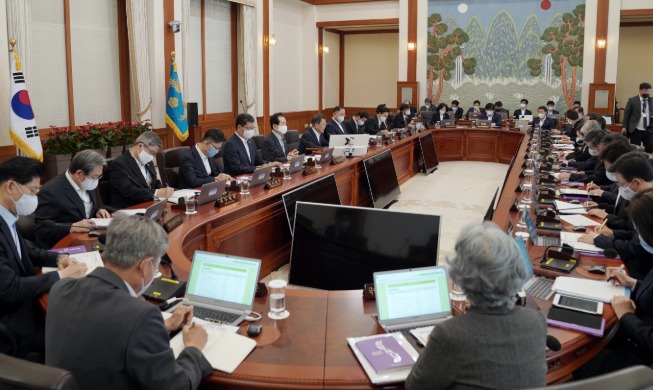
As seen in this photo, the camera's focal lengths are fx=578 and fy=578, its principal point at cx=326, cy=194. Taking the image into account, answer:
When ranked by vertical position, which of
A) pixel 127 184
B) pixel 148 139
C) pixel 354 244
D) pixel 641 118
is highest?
→ pixel 641 118

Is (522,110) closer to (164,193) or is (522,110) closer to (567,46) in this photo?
(567,46)

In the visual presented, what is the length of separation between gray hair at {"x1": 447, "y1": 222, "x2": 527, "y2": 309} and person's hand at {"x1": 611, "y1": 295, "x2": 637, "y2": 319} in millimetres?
1053

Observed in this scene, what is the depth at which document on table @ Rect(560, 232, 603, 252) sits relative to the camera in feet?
10.6

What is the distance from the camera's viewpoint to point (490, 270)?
1538 millimetres

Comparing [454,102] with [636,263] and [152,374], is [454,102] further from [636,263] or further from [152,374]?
[152,374]

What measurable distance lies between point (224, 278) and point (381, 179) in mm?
4944

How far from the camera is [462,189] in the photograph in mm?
8695

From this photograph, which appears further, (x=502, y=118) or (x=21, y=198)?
(x=502, y=118)

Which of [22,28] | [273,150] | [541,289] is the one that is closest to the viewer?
[541,289]

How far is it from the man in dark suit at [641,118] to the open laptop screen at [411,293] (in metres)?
9.40

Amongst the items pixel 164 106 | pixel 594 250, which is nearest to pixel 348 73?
pixel 164 106

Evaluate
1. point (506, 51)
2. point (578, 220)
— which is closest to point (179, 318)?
point (578, 220)

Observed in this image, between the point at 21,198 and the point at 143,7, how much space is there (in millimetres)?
6437

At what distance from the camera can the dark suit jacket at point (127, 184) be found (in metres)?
4.33
